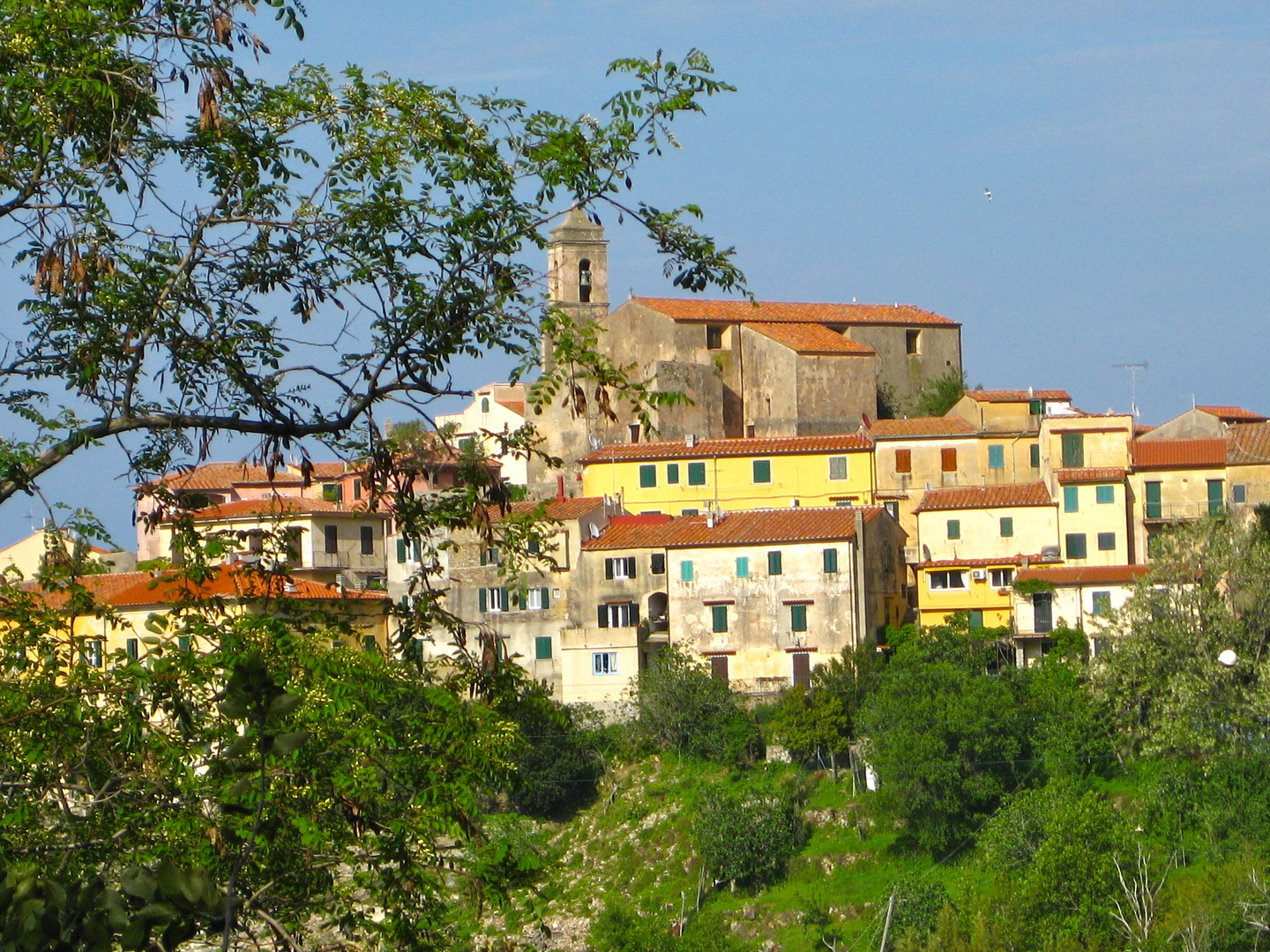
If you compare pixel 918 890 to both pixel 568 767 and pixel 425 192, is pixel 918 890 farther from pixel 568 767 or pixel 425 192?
pixel 425 192

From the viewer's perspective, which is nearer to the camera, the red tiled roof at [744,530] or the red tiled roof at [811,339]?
the red tiled roof at [744,530]

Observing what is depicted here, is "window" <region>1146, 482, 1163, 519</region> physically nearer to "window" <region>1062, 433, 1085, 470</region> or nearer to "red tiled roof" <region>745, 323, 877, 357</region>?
"window" <region>1062, 433, 1085, 470</region>

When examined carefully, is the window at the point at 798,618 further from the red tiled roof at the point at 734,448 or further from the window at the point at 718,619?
the red tiled roof at the point at 734,448

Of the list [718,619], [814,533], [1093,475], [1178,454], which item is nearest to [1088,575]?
[1093,475]

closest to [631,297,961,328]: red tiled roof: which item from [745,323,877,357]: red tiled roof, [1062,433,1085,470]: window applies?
[745,323,877,357]: red tiled roof

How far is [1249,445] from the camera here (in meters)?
52.6

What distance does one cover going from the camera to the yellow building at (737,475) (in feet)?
179

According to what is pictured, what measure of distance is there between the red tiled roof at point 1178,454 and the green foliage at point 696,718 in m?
13.2

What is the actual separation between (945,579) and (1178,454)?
24.2 ft

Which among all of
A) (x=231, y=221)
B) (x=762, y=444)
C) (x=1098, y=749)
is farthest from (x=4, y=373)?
(x=762, y=444)

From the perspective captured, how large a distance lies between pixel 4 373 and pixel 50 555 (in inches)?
61.0

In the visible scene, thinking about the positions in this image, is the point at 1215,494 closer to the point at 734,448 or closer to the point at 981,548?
the point at 981,548

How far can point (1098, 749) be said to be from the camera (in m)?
43.6

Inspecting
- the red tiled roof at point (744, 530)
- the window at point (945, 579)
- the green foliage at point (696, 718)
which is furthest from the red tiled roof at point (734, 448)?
the green foliage at point (696, 718)
